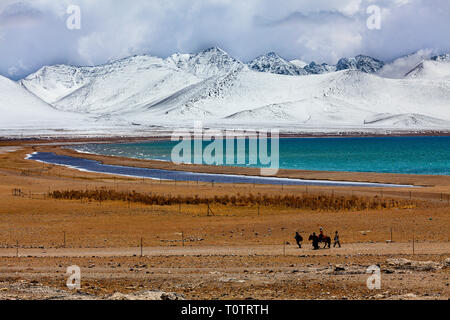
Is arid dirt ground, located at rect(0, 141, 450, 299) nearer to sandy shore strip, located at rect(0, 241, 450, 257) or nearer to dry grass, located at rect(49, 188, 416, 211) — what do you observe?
sandy shore strip, located at rect(0, 241, 450, 257)

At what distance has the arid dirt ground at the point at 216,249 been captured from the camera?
1719 centimetres

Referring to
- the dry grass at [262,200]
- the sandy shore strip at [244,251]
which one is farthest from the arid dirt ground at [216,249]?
the dry grass at [262,200]

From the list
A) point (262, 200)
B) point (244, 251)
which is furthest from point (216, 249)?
point (262, 200)

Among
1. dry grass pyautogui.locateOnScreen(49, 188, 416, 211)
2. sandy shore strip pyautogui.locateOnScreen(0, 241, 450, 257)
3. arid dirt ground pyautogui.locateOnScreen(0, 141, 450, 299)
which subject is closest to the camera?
arid dirt ground pyautogui.locateOnScreen(0, 141, 450, 299)

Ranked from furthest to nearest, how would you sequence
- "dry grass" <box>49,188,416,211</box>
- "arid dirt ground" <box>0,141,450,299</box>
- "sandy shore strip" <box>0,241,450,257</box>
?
"dry grass" <box>49,188,416,211</box>, "sandy shore strip" <box>0,241,450,257</box>, "arid dirt ground" <box>0,141,450,299</box>

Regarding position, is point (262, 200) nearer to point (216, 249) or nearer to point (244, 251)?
point (216, 249)

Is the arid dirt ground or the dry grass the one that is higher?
the dry grass

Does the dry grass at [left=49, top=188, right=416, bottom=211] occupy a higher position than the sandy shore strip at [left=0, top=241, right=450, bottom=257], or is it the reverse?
the dry grass at [left=49, top=188, right=416, bottom=211]

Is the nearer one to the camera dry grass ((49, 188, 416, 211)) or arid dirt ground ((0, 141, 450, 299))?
arid dirt ground ((0, 141, 450, 299))

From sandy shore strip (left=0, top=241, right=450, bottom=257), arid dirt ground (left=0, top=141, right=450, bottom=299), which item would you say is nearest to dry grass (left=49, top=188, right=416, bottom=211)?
arid dirt ground (left=0, top=141, right=450, bottom=299)

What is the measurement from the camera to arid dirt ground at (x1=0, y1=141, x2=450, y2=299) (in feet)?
56.4

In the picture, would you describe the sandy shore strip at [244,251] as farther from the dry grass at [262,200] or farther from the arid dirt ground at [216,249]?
the dry grass at [262,200]

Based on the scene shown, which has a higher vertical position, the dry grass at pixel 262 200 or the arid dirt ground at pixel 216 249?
the dry grass at pixel 262 200

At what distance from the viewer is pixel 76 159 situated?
3804 inches
